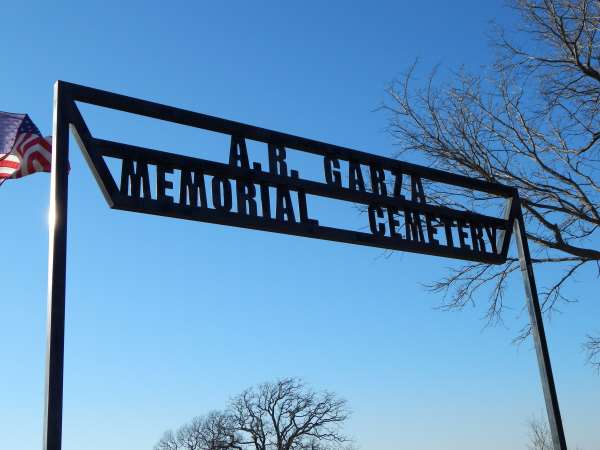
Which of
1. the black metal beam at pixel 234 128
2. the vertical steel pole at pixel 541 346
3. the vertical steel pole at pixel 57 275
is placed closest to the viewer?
the vertical steel pole at pixel 57 275

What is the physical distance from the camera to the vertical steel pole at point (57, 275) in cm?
375

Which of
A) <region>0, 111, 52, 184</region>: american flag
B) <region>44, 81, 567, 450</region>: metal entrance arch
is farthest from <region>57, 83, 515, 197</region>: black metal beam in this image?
<region>0, 111, 52, 184</region>: american flag

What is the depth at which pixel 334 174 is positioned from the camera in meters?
5.55

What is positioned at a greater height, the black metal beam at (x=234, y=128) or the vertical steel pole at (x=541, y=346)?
the black metal beam at (x=234, y=128)

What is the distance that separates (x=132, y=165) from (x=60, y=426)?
64.0 inches

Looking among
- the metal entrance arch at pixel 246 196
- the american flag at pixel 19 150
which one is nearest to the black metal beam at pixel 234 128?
the metal entrance arch at pixel 246 196

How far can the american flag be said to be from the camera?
23.6 ft

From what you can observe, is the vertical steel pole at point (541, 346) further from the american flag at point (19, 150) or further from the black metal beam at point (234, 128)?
the american flag at point (19, 150)

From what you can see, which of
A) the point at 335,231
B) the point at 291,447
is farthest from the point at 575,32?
the point at 291,447

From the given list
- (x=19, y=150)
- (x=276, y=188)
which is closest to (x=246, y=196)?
(x=276, y=188)

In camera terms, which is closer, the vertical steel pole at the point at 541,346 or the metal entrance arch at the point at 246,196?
the metal entrance arch at the point at 246,196

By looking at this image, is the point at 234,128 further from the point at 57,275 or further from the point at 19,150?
the point at 19,150

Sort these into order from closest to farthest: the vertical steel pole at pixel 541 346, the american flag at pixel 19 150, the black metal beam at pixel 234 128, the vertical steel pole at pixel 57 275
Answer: the vertical steel pole at pixel 57 275
the black metal beam at pixel 234 128
the vertical steel pole at pixel 541 346
the american flag at pixel 19 150

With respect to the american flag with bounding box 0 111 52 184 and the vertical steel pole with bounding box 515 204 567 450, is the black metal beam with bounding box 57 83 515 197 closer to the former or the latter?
the vertical steel pole with bounding box 515 204 567 450
